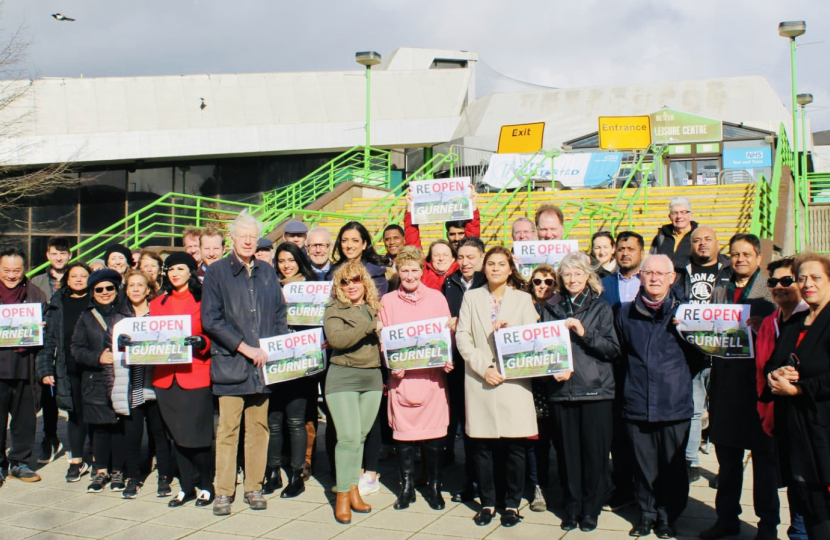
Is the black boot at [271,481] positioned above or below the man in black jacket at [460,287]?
below

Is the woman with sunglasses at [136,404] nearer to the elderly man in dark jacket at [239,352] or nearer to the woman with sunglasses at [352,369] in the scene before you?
the elderly man in dark jacket at [239,352]

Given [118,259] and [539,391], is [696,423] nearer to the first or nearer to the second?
[539,391]

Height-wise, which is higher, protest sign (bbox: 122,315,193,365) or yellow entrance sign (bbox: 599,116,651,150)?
yellow entrance sign (bbox: 599,116,651,150)

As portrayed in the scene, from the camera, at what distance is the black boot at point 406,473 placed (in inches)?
238

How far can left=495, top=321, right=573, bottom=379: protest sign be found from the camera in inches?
212

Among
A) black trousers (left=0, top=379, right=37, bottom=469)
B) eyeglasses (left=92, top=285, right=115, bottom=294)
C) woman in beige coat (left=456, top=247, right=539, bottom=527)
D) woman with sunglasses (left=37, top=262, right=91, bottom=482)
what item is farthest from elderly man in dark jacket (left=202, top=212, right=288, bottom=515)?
black trousers (left=0, top=379, right=37, bottom=469)

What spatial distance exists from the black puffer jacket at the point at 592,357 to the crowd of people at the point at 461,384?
0.01 meters

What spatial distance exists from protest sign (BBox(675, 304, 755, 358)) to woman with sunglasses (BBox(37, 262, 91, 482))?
5.36 meters

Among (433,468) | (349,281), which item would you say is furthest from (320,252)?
(433,468)

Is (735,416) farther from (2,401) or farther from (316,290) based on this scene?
(2,401)

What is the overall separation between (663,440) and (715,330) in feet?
2.78

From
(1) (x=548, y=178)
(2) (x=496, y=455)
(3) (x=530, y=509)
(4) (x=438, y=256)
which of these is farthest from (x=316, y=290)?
(1) (x=548, y=178)

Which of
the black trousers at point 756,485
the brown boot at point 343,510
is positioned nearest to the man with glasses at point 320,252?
the brown boot at point 343,510

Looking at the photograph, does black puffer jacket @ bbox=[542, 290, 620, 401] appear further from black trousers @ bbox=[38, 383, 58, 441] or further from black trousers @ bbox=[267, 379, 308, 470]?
black trousers @ bbox=[38, 383, 58, 441]
